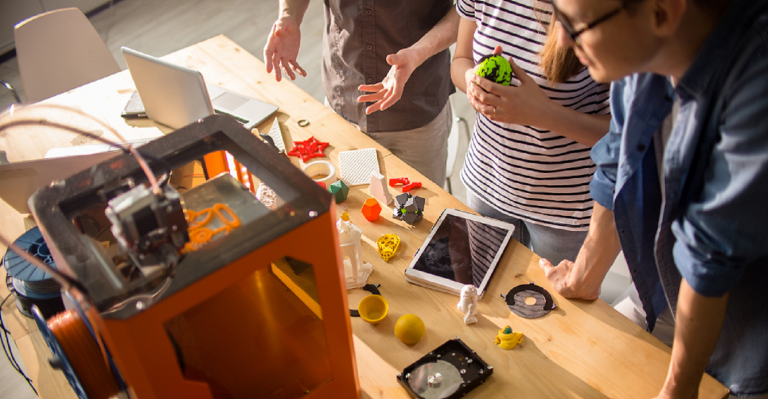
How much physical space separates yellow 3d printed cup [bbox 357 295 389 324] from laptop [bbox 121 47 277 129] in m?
0.67

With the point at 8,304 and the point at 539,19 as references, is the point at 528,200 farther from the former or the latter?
the point at 8,304

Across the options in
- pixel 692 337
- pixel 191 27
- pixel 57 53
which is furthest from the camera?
pixel 191 27

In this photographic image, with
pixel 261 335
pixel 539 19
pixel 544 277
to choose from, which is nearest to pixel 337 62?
pixel 539 19

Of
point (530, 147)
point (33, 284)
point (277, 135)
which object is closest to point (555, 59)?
point (530, 147)

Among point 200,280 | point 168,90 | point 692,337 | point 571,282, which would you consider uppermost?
point 200,280

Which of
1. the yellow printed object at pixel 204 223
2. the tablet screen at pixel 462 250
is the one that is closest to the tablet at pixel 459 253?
the tablet screen at pixel 462 250

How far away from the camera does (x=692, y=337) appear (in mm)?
737

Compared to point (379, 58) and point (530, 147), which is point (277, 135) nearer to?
point (379, 58)

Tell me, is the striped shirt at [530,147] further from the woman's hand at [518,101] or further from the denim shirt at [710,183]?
the denim shirt at [710,183]

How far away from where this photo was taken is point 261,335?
77cm

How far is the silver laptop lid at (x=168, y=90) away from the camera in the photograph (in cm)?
131

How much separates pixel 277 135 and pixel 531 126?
0.72 metres

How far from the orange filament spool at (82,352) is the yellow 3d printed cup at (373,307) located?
1.46 ft

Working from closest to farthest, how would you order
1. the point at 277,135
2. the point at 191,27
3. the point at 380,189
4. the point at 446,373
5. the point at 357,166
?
1. the point at 446,373
2. the point at 380,189
3. the point at 357,166
4. the point at 277,135
5. the point at 191,27
